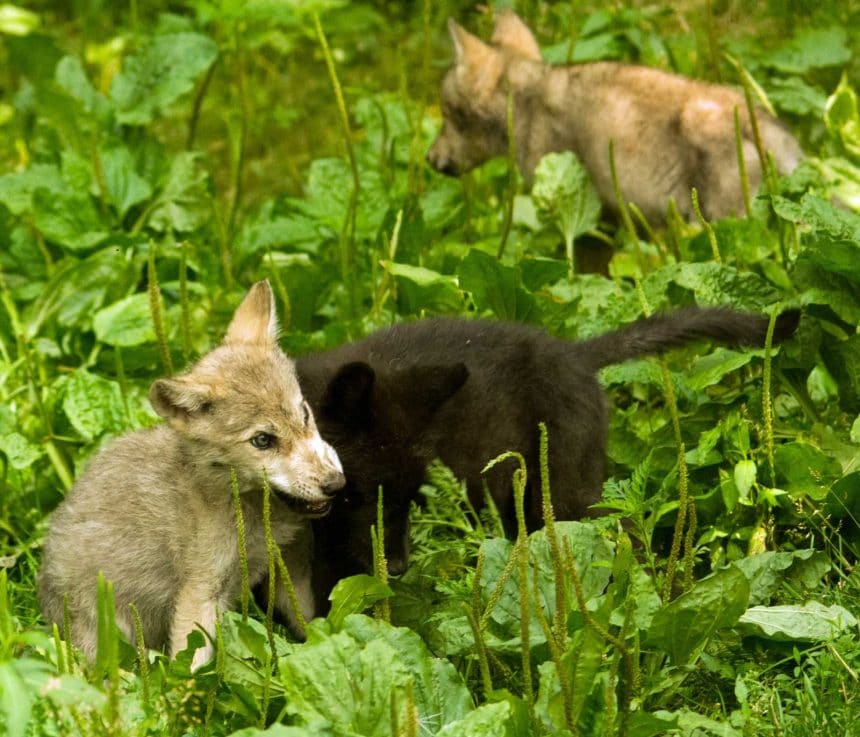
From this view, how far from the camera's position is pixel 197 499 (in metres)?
4.04

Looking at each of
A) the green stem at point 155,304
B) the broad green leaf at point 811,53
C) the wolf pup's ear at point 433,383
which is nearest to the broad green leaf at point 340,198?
the green stem at point 155,304

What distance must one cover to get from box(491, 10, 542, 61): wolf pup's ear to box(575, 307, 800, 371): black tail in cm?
370

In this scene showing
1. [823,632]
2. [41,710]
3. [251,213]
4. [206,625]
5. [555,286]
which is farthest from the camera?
[251,213]

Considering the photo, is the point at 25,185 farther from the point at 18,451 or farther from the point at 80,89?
the point at 18,451

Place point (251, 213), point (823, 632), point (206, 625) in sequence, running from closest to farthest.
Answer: point (823, 632) < point (206, 625) < point (251, 213)

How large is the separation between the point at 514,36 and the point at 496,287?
11.1ft

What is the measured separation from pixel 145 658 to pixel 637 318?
1.99m

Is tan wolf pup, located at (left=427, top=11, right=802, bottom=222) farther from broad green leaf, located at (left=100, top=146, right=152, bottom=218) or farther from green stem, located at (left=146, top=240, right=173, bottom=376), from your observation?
green stem, located at (left=146, top=240, right=173, bottom=376)

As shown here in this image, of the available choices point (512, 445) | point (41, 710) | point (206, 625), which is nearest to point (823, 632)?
point (512, 445)

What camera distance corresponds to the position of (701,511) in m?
4.26

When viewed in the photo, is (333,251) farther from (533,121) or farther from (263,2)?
(533,121)

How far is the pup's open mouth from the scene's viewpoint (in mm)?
3885

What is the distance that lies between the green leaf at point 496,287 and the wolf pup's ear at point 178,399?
119 centimetres

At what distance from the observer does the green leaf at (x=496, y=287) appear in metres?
4.77
